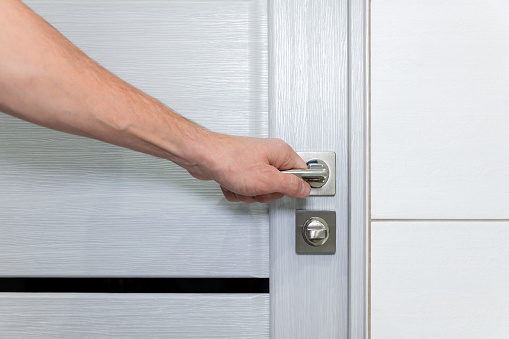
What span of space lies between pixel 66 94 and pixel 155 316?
37 cm

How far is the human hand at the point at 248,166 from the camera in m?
0.48

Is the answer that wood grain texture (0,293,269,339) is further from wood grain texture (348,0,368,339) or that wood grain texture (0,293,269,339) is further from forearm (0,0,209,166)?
forearm (0,0,209,166)

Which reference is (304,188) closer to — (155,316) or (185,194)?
(185,194)

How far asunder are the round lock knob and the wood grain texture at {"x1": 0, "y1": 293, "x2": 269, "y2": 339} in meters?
0.11

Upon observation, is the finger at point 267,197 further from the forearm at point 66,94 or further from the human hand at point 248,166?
the forearm at point 66,94

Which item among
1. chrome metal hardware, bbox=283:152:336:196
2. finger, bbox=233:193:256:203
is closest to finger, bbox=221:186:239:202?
finger, bbox=233:193:256:203

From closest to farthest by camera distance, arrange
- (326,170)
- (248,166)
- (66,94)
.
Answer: (66,94) → (248,166) → (326,170)

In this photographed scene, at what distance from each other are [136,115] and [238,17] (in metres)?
0.27
